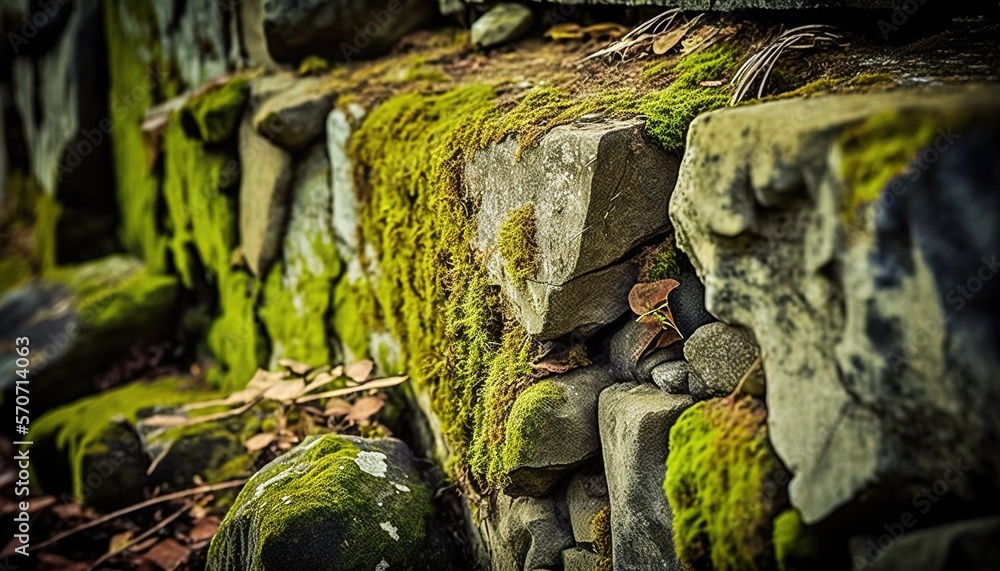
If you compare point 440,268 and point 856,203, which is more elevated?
point 856,203

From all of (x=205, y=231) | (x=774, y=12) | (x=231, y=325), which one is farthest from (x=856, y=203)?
(x=205, y=231)

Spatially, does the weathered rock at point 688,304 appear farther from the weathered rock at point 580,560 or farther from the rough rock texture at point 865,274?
the weathered rock at point 580,560

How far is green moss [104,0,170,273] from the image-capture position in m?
7.27

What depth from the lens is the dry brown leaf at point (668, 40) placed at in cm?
329

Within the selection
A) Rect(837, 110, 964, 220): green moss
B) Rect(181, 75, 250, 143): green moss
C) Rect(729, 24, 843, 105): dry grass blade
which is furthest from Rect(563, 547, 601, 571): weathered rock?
Rect(181, 75, 250, 143): green moss

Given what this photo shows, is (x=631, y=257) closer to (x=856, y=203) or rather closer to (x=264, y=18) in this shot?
(x=856, y=203)

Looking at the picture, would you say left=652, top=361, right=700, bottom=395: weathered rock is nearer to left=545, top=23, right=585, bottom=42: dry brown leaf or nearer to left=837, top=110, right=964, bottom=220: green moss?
left=837, top=110, right=964, bottom=220: green moss

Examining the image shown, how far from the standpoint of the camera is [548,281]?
2.68m

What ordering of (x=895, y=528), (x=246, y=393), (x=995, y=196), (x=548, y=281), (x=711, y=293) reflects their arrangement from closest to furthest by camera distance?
1. (x=995, y=196)
2. (x=895, y=528)
3. (x=711, y=293)
4. (x=548, y=281)
5. (x=246, y=393)

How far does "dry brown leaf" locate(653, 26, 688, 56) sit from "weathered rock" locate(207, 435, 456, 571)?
2348 millimetres

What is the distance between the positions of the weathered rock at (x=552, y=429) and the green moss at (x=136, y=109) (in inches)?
217

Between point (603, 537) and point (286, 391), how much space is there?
2194 millimetres

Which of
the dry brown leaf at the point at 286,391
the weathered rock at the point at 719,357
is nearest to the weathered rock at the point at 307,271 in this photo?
the dry brown leaf at the point at 286,391

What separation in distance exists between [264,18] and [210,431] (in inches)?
119
